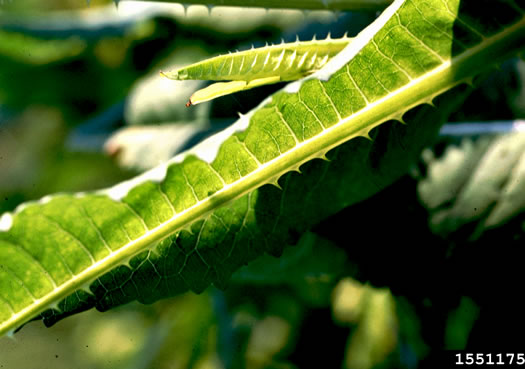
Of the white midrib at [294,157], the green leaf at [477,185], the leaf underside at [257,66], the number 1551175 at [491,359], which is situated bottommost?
the number 1551175 at [491,359]

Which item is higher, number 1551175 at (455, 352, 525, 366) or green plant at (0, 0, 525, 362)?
green plant at (0, 0, 525, 362)

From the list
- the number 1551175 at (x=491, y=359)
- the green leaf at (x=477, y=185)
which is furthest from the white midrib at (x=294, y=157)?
the number 1551175 at (x=491, y=359)

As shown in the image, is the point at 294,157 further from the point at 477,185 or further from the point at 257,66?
the point at 477,185

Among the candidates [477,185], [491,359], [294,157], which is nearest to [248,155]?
[294,157]

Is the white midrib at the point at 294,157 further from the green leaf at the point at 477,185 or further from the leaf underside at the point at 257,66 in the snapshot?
the green leaf at the point at 477,185

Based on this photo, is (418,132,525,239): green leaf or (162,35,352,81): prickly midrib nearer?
(162,35,352,81): prickly midrib

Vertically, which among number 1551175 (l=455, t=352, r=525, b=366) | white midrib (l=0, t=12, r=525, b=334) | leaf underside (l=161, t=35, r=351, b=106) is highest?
leaf underside (l=161, t=35, r=351, b=106)

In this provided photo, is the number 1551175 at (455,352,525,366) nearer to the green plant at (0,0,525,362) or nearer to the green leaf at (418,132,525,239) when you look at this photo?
the green leaf at (418,132,525,239)

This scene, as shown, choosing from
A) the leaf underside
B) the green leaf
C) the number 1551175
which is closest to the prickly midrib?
the leaf underside

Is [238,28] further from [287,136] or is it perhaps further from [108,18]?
[287,136]

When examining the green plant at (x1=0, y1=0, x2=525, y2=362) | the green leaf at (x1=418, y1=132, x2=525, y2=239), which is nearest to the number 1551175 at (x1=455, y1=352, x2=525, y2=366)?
the green leaf at (x1=418, y1=132, x2=525, y2=239)
